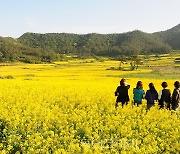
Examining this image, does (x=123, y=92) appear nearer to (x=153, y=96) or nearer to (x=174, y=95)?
(x=153, y=96)

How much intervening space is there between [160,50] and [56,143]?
16287cm

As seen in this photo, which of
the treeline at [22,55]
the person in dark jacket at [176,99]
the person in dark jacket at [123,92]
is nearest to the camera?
the person in dark jacket at [176,99]

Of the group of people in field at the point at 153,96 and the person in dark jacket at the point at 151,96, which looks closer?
the group of people in field at the point at 153,96

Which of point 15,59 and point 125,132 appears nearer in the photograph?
point 125,132

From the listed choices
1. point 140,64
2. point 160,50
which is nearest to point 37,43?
point 160,50

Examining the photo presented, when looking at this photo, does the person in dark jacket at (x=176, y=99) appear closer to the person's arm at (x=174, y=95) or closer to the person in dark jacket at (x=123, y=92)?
the person's arm at (x=174, y=95)

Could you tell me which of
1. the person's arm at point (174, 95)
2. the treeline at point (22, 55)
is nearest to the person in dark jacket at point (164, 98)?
the person's arm at point (174, 95)

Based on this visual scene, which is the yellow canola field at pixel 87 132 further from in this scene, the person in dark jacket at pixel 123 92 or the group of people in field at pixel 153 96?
the person in dark jacket at pixel 123 92

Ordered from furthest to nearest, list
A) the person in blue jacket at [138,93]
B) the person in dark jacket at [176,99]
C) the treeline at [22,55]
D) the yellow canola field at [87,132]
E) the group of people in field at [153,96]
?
the treeline at [22,55] < the person in blue jacket at [138,93] < the group of people in field at [153,96] < the person in dark jacket at [176,99] < the yellow canola field at [87,132]

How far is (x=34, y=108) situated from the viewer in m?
11.7

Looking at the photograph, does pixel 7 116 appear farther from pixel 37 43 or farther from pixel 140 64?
pixel 37 43

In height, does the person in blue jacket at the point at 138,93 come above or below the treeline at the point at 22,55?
above

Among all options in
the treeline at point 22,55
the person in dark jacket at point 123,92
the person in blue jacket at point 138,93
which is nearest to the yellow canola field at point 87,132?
the person in dark jacket at point 123,92

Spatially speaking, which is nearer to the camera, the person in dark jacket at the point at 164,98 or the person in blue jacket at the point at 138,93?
the person in dark jacket at the point at 164,98
